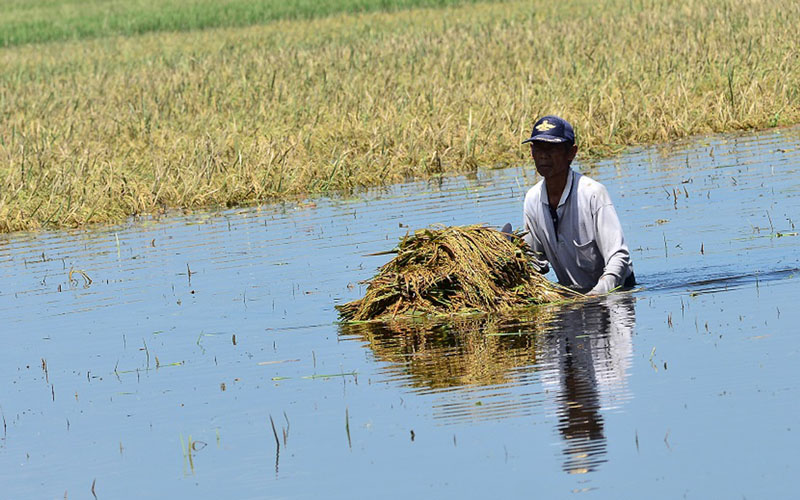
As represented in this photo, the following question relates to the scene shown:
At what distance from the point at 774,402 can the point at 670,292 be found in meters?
3.74

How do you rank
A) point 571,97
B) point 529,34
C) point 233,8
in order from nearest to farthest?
point 571,97
point 529,34
point 233,8

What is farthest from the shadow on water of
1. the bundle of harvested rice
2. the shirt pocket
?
the shirt pocket

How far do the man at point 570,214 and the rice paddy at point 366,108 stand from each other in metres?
8.45

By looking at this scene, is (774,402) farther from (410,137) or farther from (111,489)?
(410,137)

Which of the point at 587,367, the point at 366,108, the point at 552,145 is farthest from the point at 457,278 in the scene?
the point at 366,108

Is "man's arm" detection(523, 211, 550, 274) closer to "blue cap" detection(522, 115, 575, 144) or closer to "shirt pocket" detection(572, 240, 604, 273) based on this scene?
"shirt pocket" detection(572, 240, 604, 273)

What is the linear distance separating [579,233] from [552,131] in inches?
29.5

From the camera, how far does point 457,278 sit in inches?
387

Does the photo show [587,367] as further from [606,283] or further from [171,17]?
[171,17]

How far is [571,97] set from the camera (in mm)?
20812

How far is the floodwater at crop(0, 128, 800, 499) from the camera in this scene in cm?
593

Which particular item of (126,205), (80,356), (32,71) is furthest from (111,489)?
(32,71)

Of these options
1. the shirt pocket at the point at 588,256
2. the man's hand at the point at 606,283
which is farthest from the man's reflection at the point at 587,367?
the shirt pocket at the point at 588,256

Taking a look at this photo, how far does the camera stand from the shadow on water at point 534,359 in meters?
6.61
